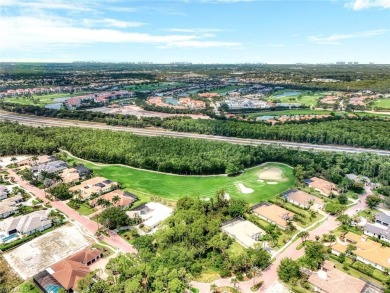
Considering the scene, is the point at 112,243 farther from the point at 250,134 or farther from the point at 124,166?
the point at 250,134

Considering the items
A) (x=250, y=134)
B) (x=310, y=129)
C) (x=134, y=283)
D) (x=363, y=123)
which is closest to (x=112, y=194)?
(x=134, y=283)

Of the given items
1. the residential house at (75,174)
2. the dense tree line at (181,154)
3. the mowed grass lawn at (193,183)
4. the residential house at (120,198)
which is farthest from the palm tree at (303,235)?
the residential house at (75,174)

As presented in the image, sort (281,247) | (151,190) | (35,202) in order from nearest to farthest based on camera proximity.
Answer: (281,247)
(35,202)
(151,190)

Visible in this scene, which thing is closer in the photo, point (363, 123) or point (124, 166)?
point (124, 166)

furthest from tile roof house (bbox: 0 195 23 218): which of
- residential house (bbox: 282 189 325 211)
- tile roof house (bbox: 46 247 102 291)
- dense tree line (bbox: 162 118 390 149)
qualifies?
dense tree line (bbox: 162 118 390 149)

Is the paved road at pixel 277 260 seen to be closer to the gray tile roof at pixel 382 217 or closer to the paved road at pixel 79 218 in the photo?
the gray tile roof at pixel 382 217

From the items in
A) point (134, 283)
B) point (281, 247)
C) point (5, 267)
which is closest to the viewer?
point (134, 283)

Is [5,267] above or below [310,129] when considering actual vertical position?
below

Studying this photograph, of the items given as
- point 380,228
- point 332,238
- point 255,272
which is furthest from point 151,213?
point 380,228

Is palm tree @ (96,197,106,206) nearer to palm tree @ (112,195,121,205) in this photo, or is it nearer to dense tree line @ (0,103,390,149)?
palm tree @ (112,195,121,205)
